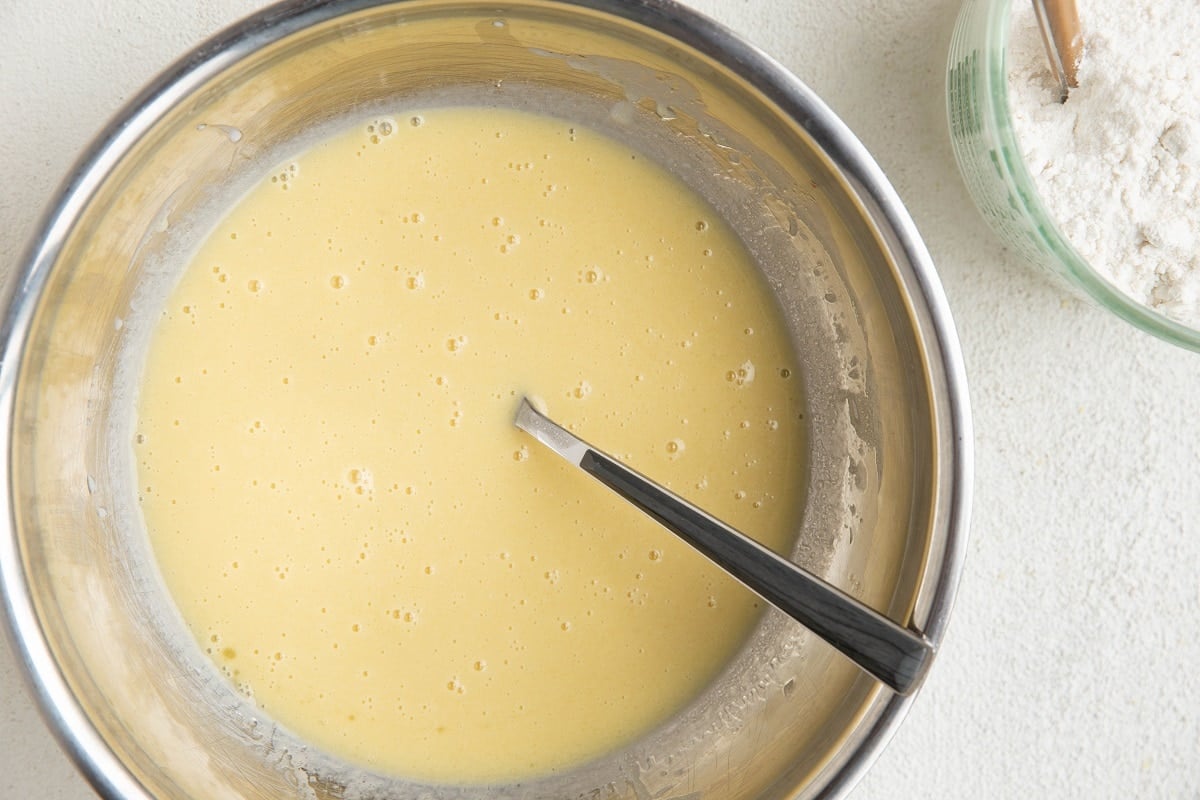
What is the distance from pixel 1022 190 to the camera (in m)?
0.95

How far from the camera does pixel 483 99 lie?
113cm

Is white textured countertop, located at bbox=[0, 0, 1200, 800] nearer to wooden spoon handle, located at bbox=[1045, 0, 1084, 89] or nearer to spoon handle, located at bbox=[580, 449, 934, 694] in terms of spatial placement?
wooden spoon handle, located at bbox=[1045, 0, 1084, 89]

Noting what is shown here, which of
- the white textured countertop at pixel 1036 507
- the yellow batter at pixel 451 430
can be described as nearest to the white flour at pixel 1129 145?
the white textured countertop at pixel 1036 507

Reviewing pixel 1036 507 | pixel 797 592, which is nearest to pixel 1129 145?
pixel 1036 507

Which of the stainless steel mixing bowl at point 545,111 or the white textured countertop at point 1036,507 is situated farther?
the white textured countertop at point 1036,507

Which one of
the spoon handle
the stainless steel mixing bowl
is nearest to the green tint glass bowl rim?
the stainless steel mixing bowl

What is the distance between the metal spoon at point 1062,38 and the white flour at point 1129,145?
0.01 m

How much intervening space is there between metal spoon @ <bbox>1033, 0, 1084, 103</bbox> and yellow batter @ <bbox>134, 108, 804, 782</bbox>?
15.5 inches

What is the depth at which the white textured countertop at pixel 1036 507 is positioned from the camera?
1.10 m

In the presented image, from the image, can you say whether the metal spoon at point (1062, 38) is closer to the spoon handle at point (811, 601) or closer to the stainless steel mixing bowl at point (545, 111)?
the stainless steel mixing bowl at point (545, 111)

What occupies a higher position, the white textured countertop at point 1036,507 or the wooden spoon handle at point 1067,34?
the wooden spoon handle at point 1067,34

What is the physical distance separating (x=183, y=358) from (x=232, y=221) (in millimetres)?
176

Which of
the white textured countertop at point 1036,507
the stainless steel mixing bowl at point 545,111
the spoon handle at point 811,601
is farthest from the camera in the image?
Answer: the white textured countertop at point 1036,507

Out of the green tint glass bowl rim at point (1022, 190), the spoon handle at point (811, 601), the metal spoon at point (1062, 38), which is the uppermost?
the metal spoon at point (1062, 38)
